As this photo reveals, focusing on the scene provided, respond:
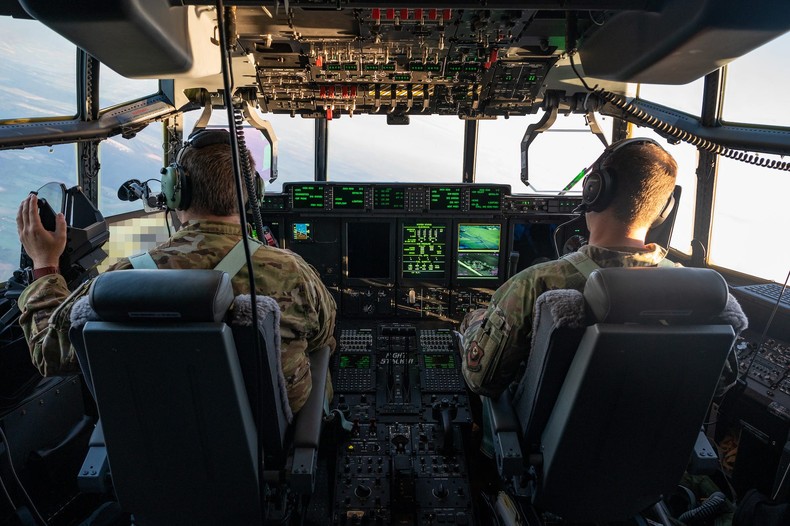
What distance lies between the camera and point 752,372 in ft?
6.92

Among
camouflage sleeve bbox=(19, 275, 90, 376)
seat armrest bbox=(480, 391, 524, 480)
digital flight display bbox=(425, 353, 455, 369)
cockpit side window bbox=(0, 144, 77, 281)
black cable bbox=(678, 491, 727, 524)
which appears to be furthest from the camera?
digital flight display bbox=(425, 353, 455, 369)

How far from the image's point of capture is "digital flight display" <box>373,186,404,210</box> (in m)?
2.74

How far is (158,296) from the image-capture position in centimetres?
96

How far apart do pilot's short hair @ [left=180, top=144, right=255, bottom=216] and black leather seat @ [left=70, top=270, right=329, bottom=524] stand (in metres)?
0.35

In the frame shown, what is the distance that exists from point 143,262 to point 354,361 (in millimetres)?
1580

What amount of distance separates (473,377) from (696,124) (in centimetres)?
199

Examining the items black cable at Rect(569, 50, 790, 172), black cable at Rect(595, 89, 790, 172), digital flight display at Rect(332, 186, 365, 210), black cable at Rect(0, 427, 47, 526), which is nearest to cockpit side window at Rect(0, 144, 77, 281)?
black cable at Rect(0, 427, 47, 526)

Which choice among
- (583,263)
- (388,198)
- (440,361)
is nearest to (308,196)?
(388,198)

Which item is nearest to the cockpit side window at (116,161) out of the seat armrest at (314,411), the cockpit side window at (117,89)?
the cockpit side window at (117,89)

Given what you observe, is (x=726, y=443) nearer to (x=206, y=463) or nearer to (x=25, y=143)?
(x=206, y=463)

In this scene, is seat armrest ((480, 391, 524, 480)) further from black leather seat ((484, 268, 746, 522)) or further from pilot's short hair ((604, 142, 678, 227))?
pilot's short hair ((604, 142, 678, 227))

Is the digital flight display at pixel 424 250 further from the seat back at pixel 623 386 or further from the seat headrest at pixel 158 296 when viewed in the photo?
the seat headrest at pixel 158 296

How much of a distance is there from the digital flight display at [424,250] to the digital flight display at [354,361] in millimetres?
535

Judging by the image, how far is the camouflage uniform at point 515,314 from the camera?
1305mm
